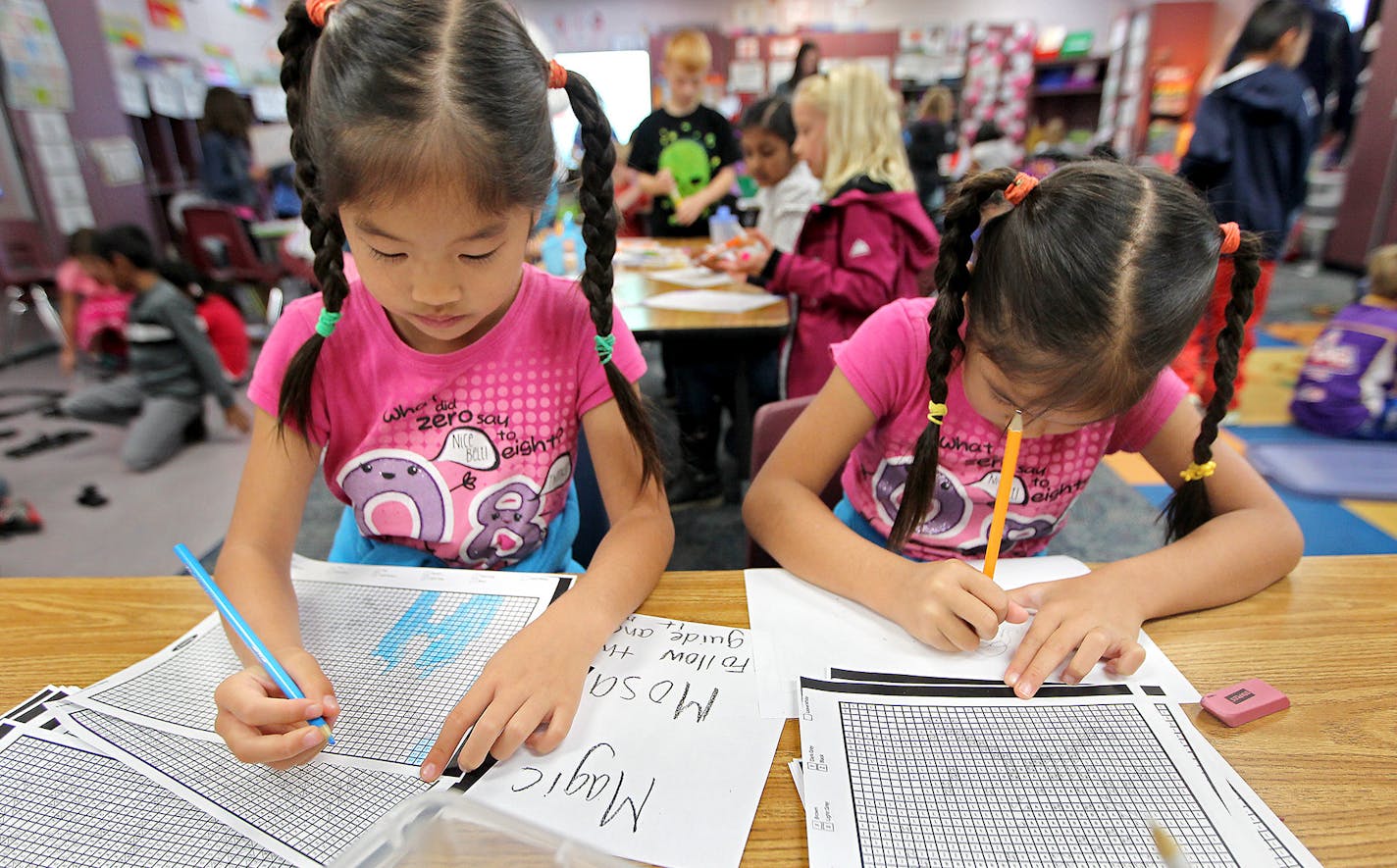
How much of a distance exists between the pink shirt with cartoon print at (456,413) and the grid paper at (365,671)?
0.14m

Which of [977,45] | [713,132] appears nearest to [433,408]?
[713,132]

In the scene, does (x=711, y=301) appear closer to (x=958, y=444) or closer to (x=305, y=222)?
(x=958, y=444)

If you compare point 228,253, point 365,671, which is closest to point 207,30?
point 228,253

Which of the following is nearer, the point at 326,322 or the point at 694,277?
the point at 326,322

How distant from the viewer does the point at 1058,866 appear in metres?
0.42

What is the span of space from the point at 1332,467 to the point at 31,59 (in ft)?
18.1

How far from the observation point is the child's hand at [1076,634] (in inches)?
22.2

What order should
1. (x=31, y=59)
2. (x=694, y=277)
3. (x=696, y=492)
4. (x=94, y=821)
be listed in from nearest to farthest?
(x=94, y=821)
(x=694, y=277)
(x=696, y=492)
(x=31, y=59)

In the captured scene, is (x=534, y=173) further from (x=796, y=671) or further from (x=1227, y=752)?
(x=1227, y=752)

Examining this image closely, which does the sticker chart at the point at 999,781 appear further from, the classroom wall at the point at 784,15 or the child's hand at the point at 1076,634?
the classroom wall at the point at 784,15

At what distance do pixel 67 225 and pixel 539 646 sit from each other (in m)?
4.62

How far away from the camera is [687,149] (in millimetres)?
2854

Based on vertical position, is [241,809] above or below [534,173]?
below

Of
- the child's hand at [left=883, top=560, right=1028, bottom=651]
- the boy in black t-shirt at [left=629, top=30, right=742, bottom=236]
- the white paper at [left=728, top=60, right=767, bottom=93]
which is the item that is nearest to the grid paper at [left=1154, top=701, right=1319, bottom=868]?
the child's hand at [left=883, top=560, right=1028, bottom=651]
